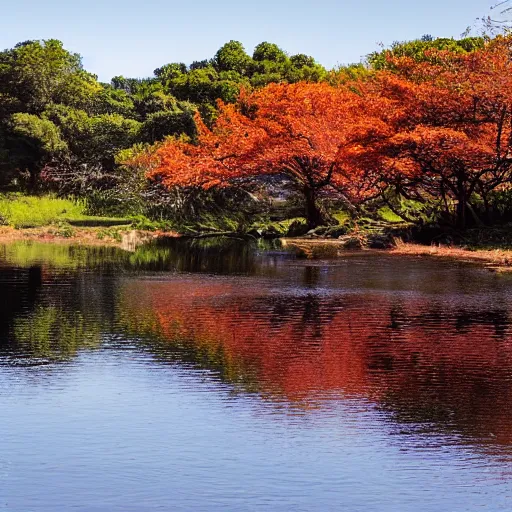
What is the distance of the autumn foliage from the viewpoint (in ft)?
96.1

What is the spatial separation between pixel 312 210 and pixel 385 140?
7.73 meters

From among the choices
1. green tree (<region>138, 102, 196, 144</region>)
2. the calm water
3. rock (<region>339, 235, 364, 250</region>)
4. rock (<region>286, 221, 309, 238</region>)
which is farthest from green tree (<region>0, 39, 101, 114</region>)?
A: the calm water

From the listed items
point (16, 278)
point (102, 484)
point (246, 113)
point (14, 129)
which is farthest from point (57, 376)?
point (14, 129)

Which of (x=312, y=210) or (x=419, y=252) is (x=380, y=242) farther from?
(x=312, y=210)

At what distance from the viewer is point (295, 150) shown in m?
35.6

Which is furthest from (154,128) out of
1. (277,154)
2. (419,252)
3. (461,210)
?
(419,252)

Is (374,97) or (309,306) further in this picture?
(374,97)

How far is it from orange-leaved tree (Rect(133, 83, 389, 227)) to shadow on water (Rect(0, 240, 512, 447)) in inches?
409

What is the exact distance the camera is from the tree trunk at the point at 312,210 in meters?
37.6

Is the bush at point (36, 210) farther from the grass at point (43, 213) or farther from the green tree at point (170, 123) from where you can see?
the green tree at point (170, 123)

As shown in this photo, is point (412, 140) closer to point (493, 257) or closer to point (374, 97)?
point (374, 97)

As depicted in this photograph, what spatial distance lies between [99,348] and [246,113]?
3443 centimetres

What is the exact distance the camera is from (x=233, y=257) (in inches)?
1128

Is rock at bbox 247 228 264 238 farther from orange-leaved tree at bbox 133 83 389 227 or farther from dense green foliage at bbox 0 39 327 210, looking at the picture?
dense green foliage at bbox 0 39 327 210
